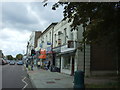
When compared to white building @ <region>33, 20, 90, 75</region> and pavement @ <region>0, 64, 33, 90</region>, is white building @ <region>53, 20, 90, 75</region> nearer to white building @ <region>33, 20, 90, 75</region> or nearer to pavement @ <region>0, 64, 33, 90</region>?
white building @ <region>33, 20, 90, 75</region>

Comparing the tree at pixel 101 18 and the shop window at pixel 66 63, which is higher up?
the tree at pixel 101 18

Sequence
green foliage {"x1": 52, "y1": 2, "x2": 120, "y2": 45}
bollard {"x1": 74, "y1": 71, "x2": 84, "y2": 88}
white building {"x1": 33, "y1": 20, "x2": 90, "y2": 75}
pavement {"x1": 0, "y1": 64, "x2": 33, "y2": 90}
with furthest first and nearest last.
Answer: white building {"x1": 33, "y1": 20, "x2": 90, "y2": 75}
pavement {"x1": 0, "y1": 64, "x2": 33, "y2": 90}
green foliage {"x1": 52, "y1": 2, "x2": 120, "y2": 45}
bollard {"x1": 74, "y1": 71, "x2": 84, "y2": 88}

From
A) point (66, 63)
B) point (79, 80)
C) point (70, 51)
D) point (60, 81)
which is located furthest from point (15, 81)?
point (66, 63)

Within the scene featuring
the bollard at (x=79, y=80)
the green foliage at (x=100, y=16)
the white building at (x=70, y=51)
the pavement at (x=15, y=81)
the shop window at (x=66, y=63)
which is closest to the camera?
the bollard at (x=79, y=80)

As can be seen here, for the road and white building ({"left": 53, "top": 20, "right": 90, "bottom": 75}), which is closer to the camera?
the road

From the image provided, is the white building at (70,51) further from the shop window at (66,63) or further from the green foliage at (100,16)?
the green foliage at (100,16)

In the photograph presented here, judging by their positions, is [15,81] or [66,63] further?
[66,63]

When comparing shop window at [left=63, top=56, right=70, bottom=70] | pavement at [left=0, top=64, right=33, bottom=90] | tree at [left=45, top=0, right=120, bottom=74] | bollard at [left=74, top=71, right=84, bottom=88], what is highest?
tree at [left=45, top=0, right=120, bottom=74]

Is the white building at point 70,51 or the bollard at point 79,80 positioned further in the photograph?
the white building at point 70,51

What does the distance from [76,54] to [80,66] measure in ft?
4.29

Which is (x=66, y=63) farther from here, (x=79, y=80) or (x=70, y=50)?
(x=79, y=80)

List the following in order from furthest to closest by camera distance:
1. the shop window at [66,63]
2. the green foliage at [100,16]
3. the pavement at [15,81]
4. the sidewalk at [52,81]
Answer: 1. the shop window at [66,63]
2. the sidewalk at [52,81]
3. the pavement at [15,81]
4. the green foliage at [100,16]

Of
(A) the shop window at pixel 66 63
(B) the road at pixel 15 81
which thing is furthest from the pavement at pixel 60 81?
(A) the shop window at pixel 66 63

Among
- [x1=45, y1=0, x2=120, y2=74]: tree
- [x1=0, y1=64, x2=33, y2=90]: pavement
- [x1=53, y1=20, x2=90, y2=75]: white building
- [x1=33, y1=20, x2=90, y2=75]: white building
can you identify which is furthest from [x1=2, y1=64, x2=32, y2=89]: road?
[x1=45, y1=0, x2=120, y2=74]: tree
